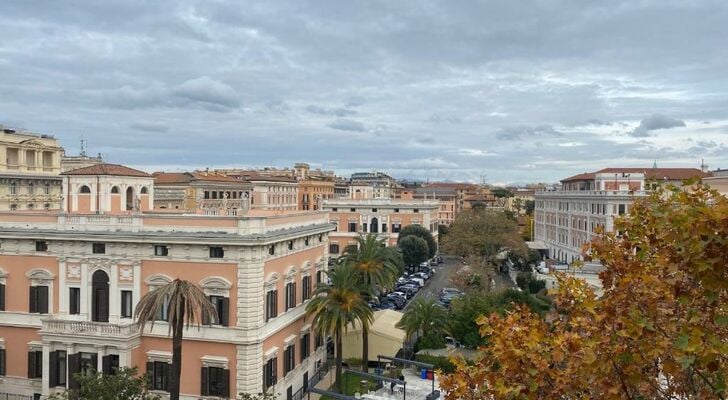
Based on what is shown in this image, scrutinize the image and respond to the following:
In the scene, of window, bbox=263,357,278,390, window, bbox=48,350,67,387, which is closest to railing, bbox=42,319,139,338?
window, bbox=48,350,67,387

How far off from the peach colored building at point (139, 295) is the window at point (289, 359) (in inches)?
3.9

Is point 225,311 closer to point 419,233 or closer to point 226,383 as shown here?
point 226,383

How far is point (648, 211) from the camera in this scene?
8914 millimetres

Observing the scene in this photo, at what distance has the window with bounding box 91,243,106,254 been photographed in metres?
28.4

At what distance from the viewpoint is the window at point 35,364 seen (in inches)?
1151

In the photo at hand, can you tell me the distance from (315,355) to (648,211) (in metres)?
28.7

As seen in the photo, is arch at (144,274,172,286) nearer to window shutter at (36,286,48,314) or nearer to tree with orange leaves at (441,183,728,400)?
window shutter at (36,286,48,314)

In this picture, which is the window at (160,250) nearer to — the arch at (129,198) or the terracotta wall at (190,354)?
the terracotta wall at (190,354)

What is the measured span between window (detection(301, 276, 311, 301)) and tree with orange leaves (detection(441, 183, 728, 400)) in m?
23.7

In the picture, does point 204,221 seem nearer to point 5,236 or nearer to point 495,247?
point 5,236

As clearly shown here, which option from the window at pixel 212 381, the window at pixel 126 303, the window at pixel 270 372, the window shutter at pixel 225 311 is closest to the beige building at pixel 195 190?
the window at pixel 126 303

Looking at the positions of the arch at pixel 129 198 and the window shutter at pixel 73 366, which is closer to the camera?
the window shutter at pixel 73 366

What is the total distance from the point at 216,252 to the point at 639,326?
72.7ft

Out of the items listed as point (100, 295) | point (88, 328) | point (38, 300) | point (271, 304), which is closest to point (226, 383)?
point (271, 304)
